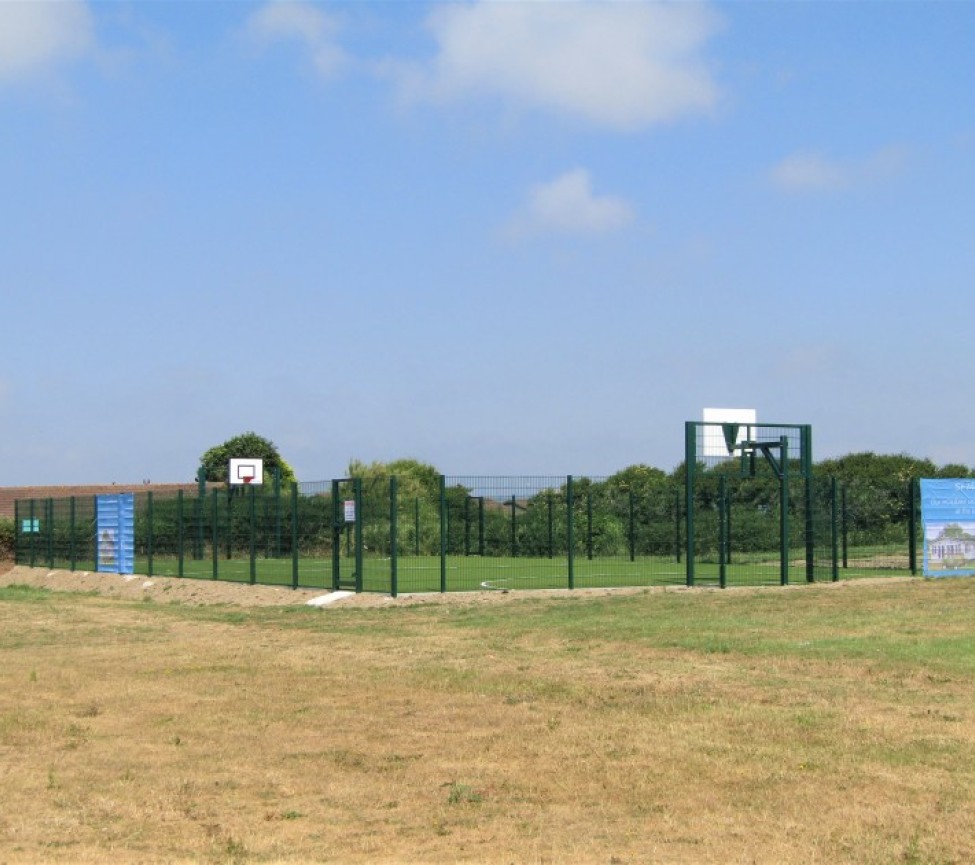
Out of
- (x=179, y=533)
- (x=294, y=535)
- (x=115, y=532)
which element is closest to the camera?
(x=294, y=535)

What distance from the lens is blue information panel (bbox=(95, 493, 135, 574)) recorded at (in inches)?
1332

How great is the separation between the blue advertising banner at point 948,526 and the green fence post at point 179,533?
1594 cm

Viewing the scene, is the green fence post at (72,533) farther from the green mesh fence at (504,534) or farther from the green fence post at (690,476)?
the green fence post at (690,476)

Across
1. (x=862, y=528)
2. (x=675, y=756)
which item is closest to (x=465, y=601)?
(x=675, y=756)

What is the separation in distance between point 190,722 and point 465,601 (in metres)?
12.5

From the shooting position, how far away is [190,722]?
37.9ft

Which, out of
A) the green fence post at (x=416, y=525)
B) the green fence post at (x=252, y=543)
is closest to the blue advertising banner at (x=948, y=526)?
the green fence post at (x=416, y=525)

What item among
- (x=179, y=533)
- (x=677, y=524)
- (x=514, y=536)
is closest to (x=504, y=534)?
(x=514, y=536)

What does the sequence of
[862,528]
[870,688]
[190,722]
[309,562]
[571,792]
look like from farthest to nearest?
[862,528], [309,562], [870,688], [190,722], [571,792]

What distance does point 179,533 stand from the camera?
31.6 meters

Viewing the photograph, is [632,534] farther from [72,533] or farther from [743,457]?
[72,533]

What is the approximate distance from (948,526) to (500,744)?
21.2m

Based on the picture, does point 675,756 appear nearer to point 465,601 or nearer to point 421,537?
point 465,601

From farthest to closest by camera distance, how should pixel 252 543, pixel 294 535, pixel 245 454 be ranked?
pixel 245 454 < pixel 252 543 < pixel 294 535
